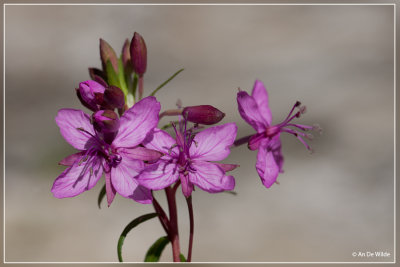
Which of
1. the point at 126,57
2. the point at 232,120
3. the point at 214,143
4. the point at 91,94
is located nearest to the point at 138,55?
the point at 126,57

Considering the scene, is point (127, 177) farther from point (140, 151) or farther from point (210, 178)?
point (210, 178)

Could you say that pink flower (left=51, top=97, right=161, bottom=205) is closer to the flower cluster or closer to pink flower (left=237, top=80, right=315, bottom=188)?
the flower cluster

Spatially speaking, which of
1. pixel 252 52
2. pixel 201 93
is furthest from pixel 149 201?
pixel 252 52

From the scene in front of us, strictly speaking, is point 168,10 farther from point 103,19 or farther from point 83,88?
point 83,88

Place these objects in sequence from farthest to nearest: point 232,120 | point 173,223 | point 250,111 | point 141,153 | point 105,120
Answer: point 232,120 → point 250,111 → point 173,223 → point 141,153 → point 105,120

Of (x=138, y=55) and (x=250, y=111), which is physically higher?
(x=138, y=55)

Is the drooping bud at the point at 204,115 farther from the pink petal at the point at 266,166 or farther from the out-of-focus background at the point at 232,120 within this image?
the out-of-focus background at the point at 232,120
